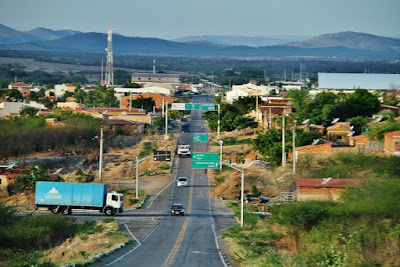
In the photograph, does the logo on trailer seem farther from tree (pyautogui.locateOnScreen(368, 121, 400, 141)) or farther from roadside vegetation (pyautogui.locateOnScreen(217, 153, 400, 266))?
tree (pyautogui.locateOnScreen(368, 121, 400, 141))

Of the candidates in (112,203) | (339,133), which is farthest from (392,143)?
(112,203)

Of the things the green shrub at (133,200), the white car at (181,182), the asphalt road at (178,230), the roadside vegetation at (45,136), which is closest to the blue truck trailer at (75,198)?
the asphalt road at (178,230)

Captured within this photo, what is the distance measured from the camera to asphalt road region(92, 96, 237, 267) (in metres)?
37.9

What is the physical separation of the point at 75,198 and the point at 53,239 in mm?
9794

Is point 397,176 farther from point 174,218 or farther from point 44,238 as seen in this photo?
point 44,238

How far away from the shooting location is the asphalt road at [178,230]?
124 feet

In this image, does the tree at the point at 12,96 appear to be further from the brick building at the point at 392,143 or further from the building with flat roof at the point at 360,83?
the brick building at the point at 392,143

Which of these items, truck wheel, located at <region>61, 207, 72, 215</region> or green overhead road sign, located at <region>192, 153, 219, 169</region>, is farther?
green overhead road sign, located at <region>192, 153, 219, 169</region>

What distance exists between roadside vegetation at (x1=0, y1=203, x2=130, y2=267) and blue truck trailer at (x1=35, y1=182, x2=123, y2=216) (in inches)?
187

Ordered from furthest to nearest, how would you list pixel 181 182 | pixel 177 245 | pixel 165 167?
pixel 165 167, pixel 181 182, pixel 177 245

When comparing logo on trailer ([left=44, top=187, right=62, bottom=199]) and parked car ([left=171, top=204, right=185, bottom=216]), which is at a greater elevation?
logo on trailer ([left=44, top=187, right=62, bottom=199])

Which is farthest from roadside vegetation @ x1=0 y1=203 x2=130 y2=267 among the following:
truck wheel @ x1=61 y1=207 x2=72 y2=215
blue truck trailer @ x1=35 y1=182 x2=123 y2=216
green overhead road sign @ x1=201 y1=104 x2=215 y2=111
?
green overhead road sign @ x1=201 y1=104 x2=215 y2=111

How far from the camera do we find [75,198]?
183ft

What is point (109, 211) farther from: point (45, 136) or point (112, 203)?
point (45, 136)
